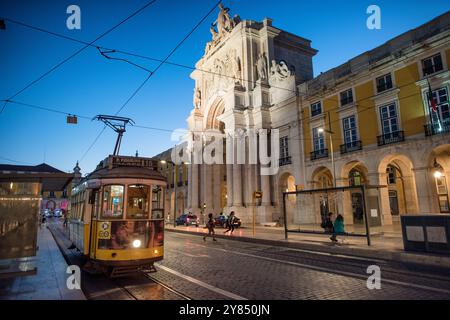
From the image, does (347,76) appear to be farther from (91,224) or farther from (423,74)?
(91,224)

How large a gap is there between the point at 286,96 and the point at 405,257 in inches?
888

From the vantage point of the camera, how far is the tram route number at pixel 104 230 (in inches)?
284

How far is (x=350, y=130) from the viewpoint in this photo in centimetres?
2398

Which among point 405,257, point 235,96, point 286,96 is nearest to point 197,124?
point 235,96

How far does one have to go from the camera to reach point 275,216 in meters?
29.7

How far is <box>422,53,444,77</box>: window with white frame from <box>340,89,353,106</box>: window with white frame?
563cm

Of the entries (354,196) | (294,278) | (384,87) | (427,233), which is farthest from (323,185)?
(294,278)

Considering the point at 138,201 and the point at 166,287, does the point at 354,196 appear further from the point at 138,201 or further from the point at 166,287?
the point at 166,287

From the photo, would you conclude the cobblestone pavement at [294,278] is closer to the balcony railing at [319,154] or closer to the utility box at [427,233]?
the utility box at [427,233]

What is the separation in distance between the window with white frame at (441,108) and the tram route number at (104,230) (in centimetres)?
2008

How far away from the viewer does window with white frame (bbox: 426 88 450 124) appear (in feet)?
59.3

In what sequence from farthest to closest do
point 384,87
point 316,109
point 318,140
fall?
point 316,109 → point 318,140 → point 384,87

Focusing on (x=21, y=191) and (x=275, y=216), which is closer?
(x=21, y=191)

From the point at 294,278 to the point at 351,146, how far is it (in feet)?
62.9
